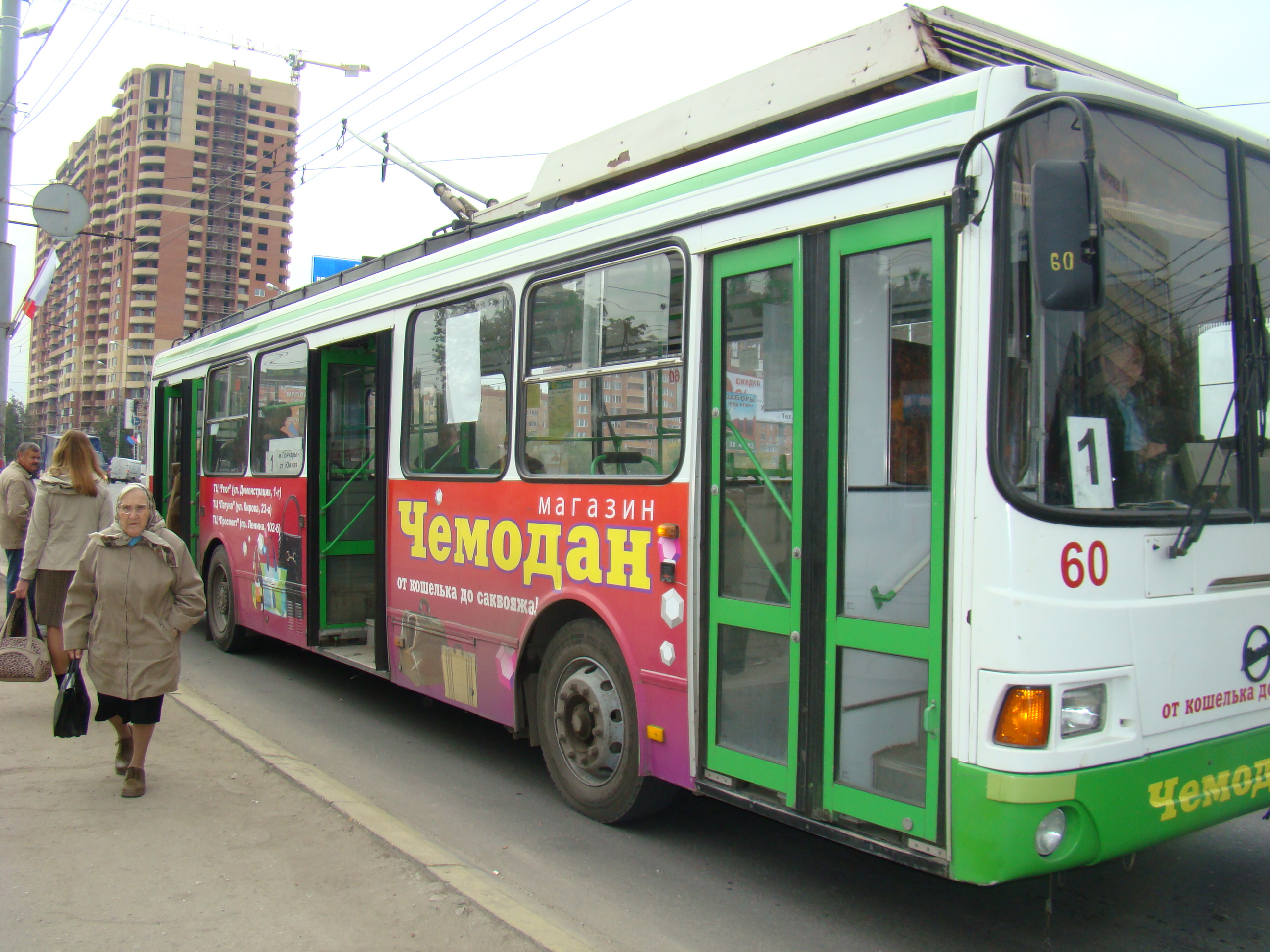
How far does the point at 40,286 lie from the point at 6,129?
6.25ft

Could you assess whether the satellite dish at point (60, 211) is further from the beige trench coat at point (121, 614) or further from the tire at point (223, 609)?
the beige trench coat at point (121, 614)

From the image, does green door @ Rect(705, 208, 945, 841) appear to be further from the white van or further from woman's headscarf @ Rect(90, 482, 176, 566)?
the white van

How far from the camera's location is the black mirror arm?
2.88 meters

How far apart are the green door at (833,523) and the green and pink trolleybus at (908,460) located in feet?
0.04

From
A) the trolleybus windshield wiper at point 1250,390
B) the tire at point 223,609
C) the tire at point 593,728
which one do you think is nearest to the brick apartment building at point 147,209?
the tire at point 223,609

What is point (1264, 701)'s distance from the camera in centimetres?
353

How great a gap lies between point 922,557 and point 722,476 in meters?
1.02

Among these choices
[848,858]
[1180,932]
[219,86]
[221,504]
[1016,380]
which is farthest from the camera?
[219,86]

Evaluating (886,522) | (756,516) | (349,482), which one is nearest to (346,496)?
(349,482)

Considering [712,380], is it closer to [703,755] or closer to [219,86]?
[703,755]

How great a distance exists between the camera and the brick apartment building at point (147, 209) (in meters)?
94.9

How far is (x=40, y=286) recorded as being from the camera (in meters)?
12.5

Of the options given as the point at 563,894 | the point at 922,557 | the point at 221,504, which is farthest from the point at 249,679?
the point at 922,557

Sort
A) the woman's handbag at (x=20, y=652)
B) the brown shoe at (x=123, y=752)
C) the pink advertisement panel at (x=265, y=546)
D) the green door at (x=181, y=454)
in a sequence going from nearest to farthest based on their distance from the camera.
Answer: the brown shoe at (x=123, y=752) < the woman's handbag at (x=20, y=652) < the pink advertisement panel at (x=265, y=546) < the green door at (x=181, y=454)
